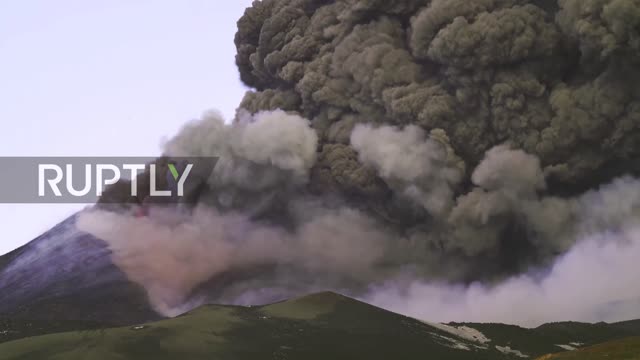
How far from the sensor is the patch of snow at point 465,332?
4712 cm

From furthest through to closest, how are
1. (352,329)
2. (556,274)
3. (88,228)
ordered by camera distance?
1. (88,228)
2. (556,274)
3. (352,329)

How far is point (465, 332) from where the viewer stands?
159 feet

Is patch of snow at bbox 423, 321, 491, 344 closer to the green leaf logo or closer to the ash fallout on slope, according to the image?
the ash fallout on slope

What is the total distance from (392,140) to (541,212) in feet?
30.5

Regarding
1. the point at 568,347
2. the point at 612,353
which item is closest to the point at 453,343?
the point at 568,347

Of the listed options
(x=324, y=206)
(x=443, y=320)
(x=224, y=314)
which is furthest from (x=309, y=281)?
(x=224, y=314)

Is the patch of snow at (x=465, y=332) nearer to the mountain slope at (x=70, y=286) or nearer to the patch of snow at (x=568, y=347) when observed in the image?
the patch of snow at (x=568, y=347)

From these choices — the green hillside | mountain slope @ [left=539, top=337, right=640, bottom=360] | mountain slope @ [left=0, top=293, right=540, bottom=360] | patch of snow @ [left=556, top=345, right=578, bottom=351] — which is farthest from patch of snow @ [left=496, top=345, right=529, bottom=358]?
mountain slope @ [left=539, top=337, right=640, bottom=360]

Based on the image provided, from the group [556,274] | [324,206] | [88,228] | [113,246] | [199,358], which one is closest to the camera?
[199,358]

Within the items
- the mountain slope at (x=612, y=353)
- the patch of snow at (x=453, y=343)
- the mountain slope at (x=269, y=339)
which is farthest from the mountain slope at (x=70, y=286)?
the mountain slope at (x=612, y=353)

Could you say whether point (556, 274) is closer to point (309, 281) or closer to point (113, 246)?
point (309, 281)

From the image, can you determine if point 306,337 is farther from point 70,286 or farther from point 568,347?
point 70,286

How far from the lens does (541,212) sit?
171 ft

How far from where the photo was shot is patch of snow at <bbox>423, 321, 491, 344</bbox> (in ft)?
155
